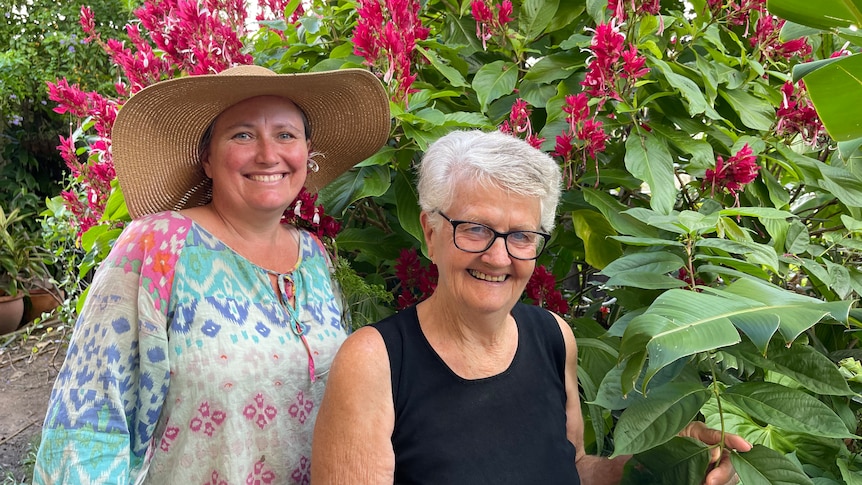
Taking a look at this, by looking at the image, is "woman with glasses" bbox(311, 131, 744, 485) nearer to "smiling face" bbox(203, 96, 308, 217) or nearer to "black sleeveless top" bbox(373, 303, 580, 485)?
"black sleeveless top" bbox(373, 303, 580, 485)

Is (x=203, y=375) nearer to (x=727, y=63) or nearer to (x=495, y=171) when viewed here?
(x=495, y=171)

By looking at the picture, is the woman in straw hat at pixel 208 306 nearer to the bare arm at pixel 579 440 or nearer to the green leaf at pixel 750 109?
the bare arm at pixel 579 440

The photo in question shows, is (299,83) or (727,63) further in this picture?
(727,63)

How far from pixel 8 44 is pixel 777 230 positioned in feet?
28.0

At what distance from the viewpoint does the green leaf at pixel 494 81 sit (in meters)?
1.90

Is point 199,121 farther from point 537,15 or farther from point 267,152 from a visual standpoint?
point 537,15

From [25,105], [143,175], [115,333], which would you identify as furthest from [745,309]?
[25,105]

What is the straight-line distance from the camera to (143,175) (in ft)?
5.82

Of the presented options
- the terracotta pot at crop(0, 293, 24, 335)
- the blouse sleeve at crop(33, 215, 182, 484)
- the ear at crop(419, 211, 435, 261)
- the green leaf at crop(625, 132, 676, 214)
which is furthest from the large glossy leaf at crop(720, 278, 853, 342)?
the terracotta pot at crop(0, 293, 24, 335)

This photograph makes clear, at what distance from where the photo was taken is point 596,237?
188 cm

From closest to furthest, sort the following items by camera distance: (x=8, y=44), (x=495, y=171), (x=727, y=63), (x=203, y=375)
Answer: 1. (x=495, y=171)
2. (x=203, y=375)
3. (x=727, y=63)
4. (x=8, y=44)

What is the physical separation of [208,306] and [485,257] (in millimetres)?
624

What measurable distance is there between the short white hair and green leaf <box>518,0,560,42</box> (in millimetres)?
690

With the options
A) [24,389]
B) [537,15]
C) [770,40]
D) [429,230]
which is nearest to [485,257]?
[429,230]
